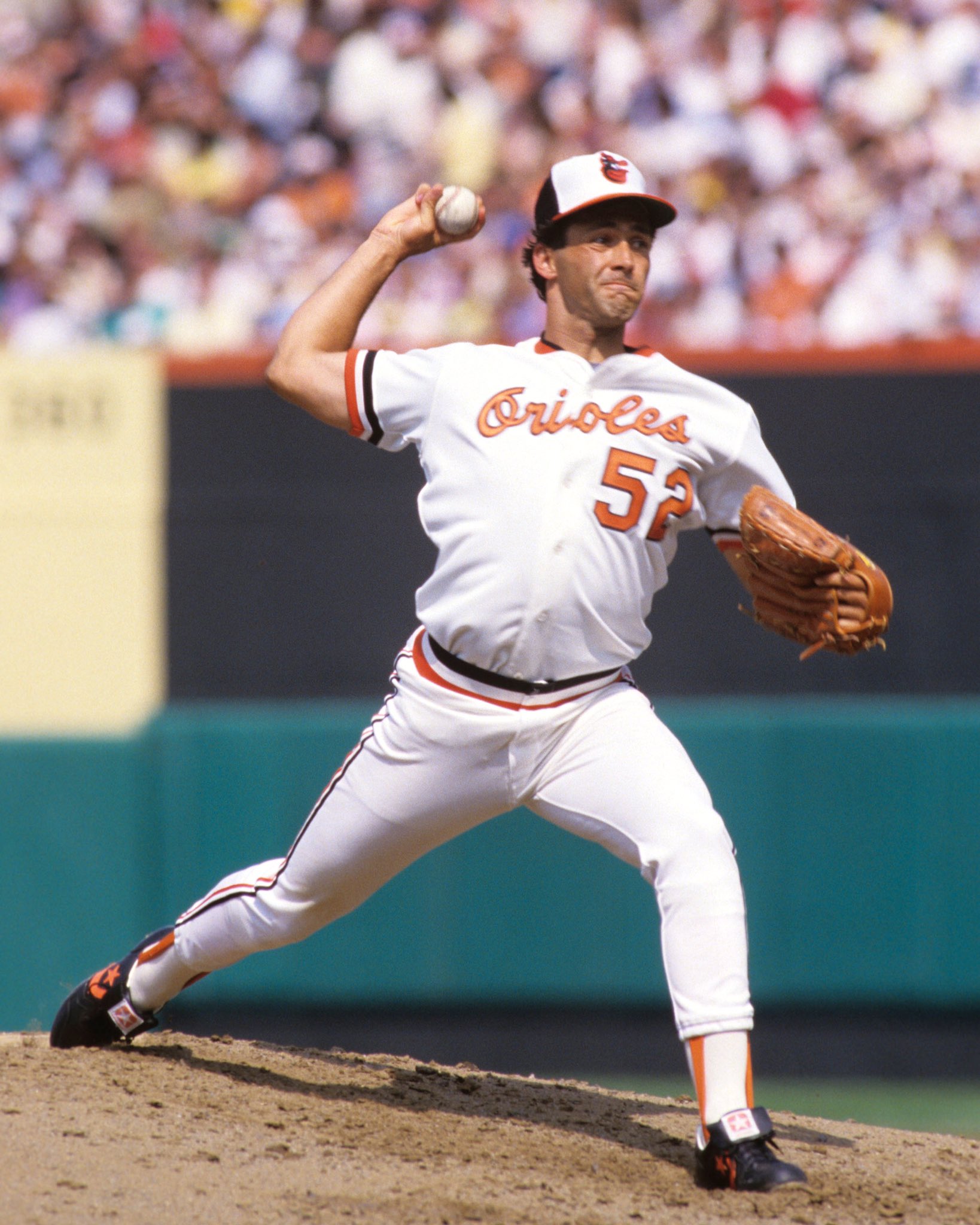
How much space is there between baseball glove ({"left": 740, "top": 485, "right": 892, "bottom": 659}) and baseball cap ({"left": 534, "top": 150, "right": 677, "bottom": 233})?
2.00 ft

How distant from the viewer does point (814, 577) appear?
317 centimetres

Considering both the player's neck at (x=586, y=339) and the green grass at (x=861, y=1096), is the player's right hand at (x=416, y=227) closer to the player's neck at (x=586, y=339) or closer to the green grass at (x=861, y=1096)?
the player's neck at (x=586, y=339)

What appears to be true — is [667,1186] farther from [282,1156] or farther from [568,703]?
[568,703]

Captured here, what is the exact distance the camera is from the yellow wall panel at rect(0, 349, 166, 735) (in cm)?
537

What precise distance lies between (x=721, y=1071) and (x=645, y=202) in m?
1.67

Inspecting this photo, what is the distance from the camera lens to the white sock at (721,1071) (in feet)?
9.75

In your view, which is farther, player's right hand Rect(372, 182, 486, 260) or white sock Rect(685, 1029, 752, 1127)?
player's right hand Rect(372, 182, 486, 260)

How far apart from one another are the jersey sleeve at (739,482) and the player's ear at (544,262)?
51cm

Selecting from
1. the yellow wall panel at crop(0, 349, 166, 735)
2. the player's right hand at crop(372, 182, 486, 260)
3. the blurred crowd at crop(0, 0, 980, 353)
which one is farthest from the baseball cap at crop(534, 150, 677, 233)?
the blurred crowd at crop(0, 0, 980, 353)

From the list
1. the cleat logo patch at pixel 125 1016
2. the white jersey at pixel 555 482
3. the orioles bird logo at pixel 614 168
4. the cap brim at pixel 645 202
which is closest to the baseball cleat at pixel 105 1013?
the cleat logo patch at pixel 125 1016

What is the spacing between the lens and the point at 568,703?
319 centimetres

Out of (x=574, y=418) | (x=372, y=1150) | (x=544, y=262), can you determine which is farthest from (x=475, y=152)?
(x=372, y=1150)

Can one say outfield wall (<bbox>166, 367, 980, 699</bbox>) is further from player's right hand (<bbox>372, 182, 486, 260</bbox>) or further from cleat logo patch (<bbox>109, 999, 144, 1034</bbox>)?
player's right hand (<bbox>372, 182, 486, 260</bbox>)

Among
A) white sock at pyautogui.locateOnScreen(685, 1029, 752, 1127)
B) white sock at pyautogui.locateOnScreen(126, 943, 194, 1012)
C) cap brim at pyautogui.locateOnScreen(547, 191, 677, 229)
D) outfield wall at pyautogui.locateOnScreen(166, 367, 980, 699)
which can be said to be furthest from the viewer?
outfield wall at pyautogui.locateOnScreen(166, 367, 980, 699)
